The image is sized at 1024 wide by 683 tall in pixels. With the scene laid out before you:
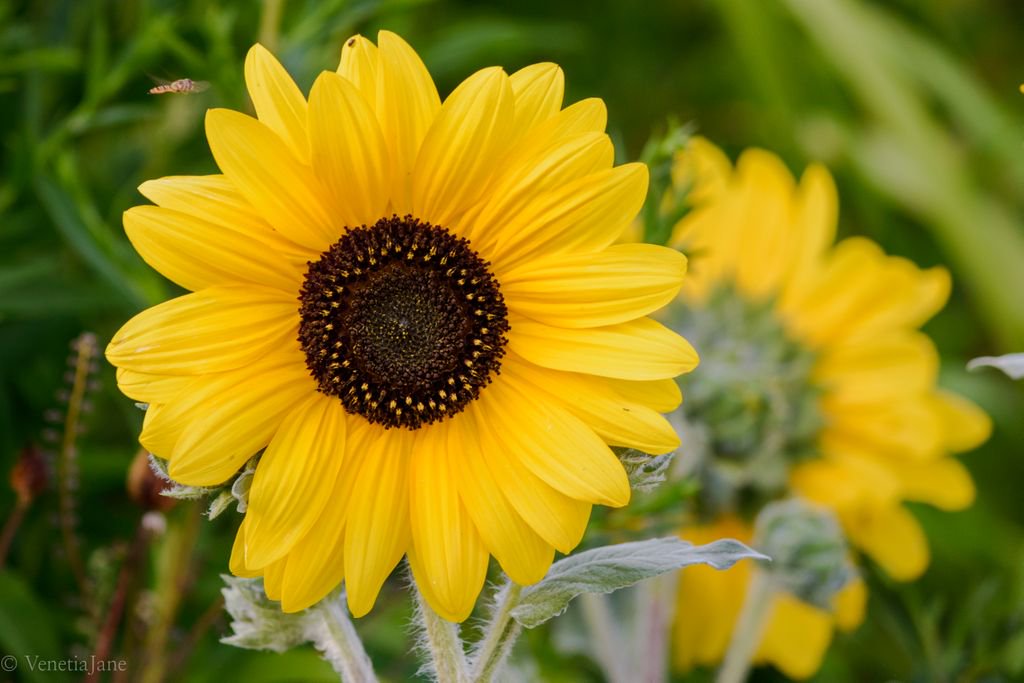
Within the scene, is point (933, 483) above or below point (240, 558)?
below

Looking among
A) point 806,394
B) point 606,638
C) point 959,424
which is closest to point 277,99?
point 606,638

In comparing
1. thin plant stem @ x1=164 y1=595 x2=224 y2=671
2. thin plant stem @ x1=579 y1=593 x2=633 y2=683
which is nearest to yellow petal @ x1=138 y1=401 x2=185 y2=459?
thin plant stem @ x1=164 y1=595 x2=224 y2=671

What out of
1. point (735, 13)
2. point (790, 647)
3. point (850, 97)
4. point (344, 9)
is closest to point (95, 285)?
point (344, 9)

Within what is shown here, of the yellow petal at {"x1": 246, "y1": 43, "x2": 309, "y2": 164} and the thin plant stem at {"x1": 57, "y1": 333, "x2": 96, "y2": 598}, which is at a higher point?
the yellow petal at {"x1": 246, "y1": 43, "x2": 309, "y2": 164}

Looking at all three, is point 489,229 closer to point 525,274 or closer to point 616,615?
point 525,274

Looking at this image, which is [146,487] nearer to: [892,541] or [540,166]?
[540,166]

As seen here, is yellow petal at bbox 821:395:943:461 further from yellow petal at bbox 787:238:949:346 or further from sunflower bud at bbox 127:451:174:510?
sunflower bud at bbox 127:451:174:510
